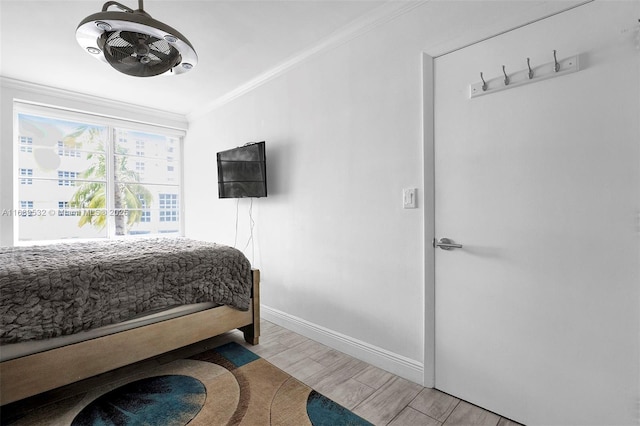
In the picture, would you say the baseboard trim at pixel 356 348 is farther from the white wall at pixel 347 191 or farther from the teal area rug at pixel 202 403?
the teal area rug at pixel 202 403

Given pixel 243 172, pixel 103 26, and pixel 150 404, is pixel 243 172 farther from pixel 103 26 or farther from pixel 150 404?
pixel 150 404

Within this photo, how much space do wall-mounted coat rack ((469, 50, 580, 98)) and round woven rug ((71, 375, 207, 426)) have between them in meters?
2.40

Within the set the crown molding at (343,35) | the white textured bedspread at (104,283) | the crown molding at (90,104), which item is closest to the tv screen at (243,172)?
the crown molding at (343,35)

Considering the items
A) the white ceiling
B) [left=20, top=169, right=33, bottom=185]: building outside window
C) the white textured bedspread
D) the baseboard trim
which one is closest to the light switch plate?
the white ceiling

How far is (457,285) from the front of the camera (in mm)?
1817

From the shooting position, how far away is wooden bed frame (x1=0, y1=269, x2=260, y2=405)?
156 cm

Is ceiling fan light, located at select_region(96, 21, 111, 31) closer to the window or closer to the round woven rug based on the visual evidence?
the round woven rug

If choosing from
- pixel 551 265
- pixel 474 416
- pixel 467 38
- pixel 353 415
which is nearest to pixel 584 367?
pixel 551 265

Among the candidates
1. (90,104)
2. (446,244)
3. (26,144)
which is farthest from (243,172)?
(26,144)

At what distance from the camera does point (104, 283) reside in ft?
6.02

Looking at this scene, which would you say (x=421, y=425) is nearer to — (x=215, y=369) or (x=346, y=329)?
(x=346, y=329)

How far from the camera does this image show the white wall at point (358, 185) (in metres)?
1.96

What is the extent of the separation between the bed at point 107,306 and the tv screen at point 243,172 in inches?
35.3

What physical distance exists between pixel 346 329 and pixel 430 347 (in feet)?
2.35
